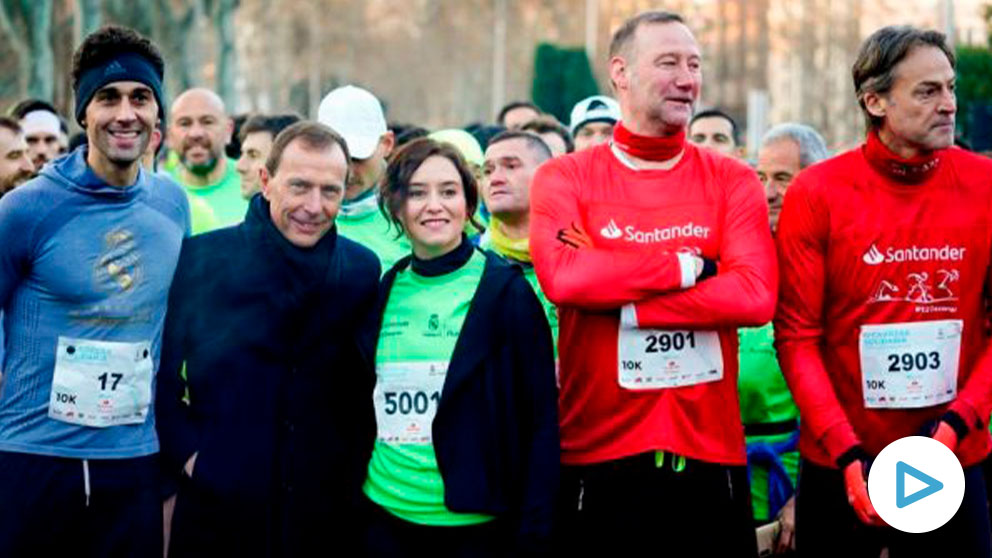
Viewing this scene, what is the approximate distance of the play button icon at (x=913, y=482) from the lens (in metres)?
5.12

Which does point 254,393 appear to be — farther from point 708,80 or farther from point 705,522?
point 708,80

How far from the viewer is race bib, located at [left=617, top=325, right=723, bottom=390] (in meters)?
5.20

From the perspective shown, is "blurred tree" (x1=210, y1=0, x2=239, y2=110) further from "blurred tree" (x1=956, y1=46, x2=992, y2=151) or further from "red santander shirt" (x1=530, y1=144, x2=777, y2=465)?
"red santander shirt" (x1=530, y1=144, x2=777, y2=465)

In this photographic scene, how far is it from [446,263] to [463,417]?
567 millimetres

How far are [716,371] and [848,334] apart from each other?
0.52 meters

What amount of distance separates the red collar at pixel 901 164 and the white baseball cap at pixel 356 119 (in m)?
3.29

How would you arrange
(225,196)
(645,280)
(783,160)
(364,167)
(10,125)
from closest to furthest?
(645,280)
(783,160)
(364,167)
(10,125)
(225,196)

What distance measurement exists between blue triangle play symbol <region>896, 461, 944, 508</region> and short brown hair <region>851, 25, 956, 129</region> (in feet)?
3.99

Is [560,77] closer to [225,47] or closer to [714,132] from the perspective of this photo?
[714,132]

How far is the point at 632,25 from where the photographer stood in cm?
550

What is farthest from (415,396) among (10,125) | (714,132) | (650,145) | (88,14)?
(88,14)

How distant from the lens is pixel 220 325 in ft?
18.5

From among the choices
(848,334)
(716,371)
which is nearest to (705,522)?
(716,371)

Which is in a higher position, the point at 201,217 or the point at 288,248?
the point at 201,217
